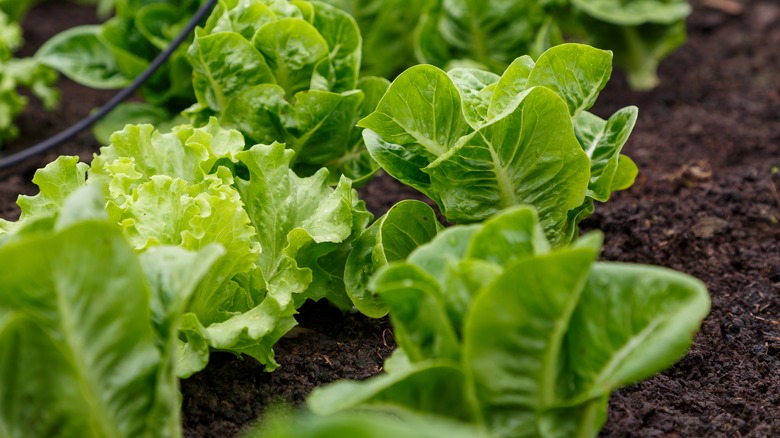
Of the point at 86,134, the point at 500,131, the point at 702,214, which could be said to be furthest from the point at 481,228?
the point at 86,134

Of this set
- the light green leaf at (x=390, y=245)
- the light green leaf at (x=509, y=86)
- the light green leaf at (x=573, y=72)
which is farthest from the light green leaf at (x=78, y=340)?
the light green leaf at (x=573, y=72)

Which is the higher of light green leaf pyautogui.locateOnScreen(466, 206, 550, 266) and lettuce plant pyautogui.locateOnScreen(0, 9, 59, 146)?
light green leaf pyautogui.locateOnScreen(466, 206, 550, 266)

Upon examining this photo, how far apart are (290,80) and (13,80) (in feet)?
6.00

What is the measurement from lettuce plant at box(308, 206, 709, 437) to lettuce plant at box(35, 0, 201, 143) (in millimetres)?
2249

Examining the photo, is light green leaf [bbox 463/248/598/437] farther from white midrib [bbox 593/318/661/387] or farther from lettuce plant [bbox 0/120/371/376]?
lettuce plant [bbox 0/120/371/376]

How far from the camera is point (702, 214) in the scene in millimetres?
3117

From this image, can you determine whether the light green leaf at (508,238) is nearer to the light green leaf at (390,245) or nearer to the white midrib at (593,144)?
the light green leaf at (390,245)

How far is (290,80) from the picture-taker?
2799 millimetres

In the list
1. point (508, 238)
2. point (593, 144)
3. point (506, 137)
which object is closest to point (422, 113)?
point (506, 137)

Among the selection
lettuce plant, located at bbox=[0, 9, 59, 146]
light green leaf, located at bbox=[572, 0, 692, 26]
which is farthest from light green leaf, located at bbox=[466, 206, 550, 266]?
lettuce plant, located at bbox=[0, 9, 59, 146]

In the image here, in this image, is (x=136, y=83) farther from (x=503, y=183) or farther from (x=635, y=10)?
(x=635, y=10)

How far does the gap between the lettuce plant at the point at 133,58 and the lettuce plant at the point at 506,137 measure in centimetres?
161

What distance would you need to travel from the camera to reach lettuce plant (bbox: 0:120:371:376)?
2059 mm

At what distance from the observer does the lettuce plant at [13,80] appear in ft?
12.9
